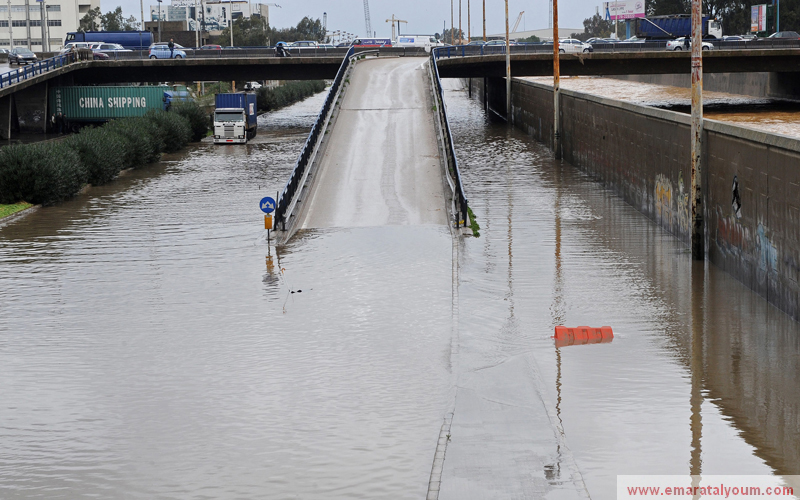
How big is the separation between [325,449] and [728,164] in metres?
13.1

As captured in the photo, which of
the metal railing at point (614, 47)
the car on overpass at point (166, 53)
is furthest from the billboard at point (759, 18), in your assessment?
the car on overpass at point (166, 53)

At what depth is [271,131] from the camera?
231 ft

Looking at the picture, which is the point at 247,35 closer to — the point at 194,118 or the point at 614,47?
the point at 614,47

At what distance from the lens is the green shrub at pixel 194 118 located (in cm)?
6303

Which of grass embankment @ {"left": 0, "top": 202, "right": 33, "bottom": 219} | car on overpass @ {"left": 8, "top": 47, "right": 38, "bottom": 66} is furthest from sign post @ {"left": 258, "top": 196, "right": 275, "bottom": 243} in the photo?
car on overpass @ {"left": 8, "top": 47, "right": 38, "bottom": 66}

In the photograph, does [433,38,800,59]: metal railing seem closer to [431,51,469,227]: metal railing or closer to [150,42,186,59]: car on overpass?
[431,51,469,227]: metal railing

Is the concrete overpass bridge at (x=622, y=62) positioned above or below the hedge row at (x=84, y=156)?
above

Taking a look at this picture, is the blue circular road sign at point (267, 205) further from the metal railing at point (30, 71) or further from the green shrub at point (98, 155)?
the metal railing at point (30, 71)

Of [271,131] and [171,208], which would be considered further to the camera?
[271,131]

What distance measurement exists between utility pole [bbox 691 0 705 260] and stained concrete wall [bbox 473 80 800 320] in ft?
0.73

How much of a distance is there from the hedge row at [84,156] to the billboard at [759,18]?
72.8 meters

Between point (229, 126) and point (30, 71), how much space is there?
1493cm

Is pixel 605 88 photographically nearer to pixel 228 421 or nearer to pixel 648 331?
pixel 648 331

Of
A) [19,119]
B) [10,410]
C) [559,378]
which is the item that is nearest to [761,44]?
[19,119]
